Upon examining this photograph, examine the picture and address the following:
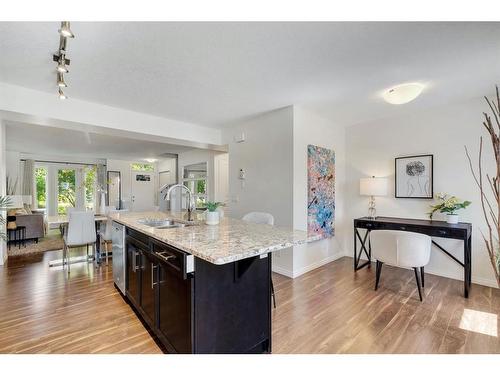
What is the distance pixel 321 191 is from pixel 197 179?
3528mm

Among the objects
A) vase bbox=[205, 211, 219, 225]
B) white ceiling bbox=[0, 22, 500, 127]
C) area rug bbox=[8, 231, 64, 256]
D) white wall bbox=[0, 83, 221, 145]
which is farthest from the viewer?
area rug bbox=[8, 231, 64, 256]

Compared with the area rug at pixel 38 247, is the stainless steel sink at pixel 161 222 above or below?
above

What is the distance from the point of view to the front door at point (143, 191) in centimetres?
849

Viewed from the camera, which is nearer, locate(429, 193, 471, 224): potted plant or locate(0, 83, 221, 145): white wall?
locate(0, 83, 221, 145): white wall

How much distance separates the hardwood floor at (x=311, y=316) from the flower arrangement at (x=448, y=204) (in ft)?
3.10

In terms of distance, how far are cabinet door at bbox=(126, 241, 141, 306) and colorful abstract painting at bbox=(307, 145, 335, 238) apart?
7.47 ft

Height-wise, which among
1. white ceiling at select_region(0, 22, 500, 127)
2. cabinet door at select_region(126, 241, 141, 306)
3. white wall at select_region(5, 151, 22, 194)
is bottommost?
cabinet door at select_region(126, 241, 141, 306)

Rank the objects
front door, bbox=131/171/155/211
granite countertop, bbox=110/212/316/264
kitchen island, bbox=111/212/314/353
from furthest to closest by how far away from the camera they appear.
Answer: front door, bbox=131/171/155/211
kitchen island, bbox=111/212/314/353
granite countertop, bbox=110/212/316/264

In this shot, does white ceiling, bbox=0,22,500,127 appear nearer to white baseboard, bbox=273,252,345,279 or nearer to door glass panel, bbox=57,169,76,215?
white baseboard, bbox=273,252,345,279

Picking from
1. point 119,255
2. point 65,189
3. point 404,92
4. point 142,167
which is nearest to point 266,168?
point 404,92

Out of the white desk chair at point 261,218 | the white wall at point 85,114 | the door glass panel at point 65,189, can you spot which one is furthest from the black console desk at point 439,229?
the door glass panel at point 65,189

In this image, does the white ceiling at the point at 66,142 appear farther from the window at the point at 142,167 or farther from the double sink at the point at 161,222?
the double sink at the point at 161,222

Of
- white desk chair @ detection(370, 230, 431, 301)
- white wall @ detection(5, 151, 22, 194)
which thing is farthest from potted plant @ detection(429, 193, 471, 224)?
white wall @ detection(5, 151, 22, 194)

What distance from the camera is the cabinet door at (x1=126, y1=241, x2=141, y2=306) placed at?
2217 mm
